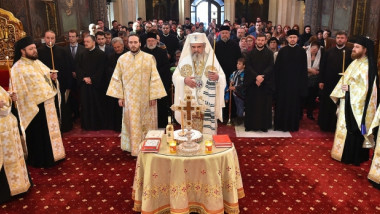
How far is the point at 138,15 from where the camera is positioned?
22844 mm

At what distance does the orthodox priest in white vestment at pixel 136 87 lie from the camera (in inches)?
208

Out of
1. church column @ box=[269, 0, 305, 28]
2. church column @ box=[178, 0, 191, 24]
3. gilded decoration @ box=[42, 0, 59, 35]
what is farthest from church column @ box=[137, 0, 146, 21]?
gilded decoration @ box=[42, 0, 59, 35]

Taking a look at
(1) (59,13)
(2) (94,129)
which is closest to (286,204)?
(2) (94,129)

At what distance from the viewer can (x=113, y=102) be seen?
6953 millimetres

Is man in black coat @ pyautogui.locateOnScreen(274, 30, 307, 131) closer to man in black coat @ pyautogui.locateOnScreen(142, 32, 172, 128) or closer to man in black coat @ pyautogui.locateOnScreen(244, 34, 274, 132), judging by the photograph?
man in black coat @ pyautogui.locateOnScreen(244, 34, 274, 132)

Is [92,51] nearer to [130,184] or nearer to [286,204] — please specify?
[130,184]

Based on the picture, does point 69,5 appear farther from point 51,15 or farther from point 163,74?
point 163,74

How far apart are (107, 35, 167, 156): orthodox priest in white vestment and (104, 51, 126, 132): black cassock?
1269 mm

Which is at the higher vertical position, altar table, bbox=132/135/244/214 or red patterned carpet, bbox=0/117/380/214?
altar table, bbox=132/135/244/214

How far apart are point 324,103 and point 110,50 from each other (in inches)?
181

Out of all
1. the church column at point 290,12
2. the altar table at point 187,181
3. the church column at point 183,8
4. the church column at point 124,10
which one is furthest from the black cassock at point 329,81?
the church column at point 183,8

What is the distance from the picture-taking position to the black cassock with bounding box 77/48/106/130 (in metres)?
6.80

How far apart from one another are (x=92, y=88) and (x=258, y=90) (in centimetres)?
325

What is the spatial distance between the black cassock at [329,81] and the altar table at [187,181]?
3.72 metres
